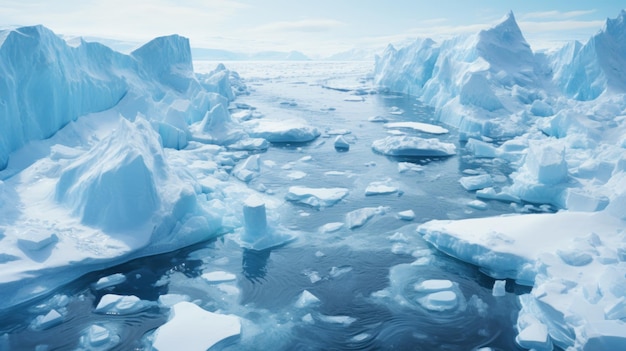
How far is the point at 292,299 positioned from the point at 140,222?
3.44 meters

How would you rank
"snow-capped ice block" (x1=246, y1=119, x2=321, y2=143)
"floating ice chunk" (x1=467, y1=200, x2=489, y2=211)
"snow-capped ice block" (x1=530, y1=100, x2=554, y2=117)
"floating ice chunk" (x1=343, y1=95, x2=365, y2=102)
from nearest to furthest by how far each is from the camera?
"floating ice chunk" (x1=467, y1=200, x2=489, y2=211) < "snow-capped ice block" (x1=246, y1=119, x2=321, y2=143) < "snow-capped ice block" (x1=530, y1=100, x2=554, y2=117) < "floating ice chunk" (x1=343, y1=95, x2=365, y2=102)

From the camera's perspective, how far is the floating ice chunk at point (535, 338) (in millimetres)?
5719

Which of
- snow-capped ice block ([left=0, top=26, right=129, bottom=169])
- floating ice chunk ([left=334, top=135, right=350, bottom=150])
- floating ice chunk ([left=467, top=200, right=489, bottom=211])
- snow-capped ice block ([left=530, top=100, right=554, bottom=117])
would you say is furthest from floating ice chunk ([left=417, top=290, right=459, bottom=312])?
snow-capped ice block ([left=530, top=100, right=554, bottom=117])

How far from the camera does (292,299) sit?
6.96 metres

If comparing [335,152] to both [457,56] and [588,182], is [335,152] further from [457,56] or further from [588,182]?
[457,56]

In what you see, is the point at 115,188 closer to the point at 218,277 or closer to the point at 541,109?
the point at 218,277

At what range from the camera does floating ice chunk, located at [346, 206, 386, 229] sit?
9.52 metres

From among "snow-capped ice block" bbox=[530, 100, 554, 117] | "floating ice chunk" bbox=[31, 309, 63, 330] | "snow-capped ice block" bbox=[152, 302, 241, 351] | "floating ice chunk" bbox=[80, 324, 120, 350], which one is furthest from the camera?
"snow-capped ice block" bbox=[530, 100, 554, 117]

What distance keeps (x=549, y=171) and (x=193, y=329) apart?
9.04 m

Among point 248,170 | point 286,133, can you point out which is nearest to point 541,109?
point 286,133

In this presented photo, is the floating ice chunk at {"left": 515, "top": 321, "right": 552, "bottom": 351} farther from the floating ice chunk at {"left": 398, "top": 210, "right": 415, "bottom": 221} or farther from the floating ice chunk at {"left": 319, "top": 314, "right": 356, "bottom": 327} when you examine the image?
the floating ice chunk at {"left": 398, "top": 210, "right": 415, "bottom": 221}

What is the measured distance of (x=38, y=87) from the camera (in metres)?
11.7

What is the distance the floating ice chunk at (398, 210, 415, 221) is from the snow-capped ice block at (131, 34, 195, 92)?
1321cm

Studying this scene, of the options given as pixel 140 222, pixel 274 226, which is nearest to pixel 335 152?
A: pixel 274 226
